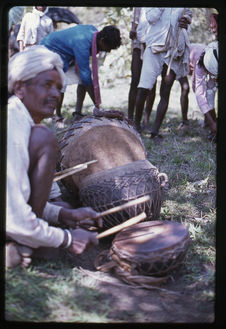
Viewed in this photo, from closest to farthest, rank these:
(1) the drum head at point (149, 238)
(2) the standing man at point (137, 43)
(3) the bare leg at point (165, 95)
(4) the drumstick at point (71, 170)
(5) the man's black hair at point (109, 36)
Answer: (1) the drum head at point (149, 238), (4) the drumstick at point (71, 170), (5) the man's black hair at point (109, 36), (3) the bare leg at point (165, 95), (2) the standing man at point (137, 43)

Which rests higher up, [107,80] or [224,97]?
[224,97]

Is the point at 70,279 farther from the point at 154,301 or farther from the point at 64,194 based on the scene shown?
the point at 64,194

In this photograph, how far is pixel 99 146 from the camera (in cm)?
311

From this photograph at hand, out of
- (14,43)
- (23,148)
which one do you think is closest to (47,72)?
(23,148)

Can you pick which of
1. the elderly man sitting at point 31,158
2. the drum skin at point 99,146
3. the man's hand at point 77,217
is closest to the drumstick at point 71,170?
the drum skin at point 99,146

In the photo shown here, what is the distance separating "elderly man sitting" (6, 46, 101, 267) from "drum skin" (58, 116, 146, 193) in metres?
0.63

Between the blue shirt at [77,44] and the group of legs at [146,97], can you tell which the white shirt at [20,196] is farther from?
the group of legs at [146,97]

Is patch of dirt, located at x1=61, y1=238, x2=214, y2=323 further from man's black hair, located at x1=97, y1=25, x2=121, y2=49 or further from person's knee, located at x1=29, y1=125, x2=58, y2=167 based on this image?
man's black hair, located at x1=97, y1=25, x2=121, y2=49

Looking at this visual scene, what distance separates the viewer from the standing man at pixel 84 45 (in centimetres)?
493

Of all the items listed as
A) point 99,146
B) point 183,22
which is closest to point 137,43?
point 183,22

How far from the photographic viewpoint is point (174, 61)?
526cm

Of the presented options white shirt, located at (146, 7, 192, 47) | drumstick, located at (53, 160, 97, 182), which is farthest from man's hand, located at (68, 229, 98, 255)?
white shirt, located at (146, 7, 192, 47)

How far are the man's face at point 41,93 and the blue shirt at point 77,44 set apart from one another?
2729 millimetres

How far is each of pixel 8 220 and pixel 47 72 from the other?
2.67 feet
